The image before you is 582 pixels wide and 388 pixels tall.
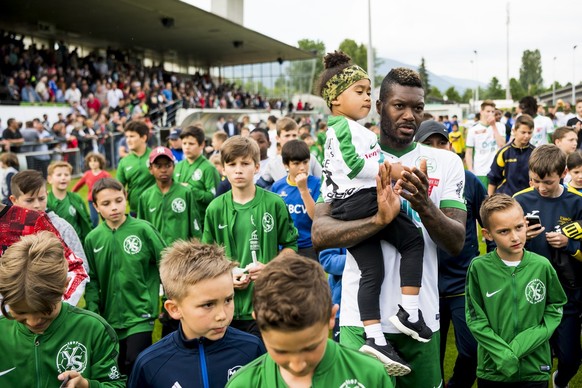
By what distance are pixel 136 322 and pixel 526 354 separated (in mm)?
3013

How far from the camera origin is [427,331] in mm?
2910

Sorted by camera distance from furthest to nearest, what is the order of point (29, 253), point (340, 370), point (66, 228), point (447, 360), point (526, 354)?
1. point (447, 360)
2. point (66, 228)
3. point (526, 354)
4. point (29, 253)
5. point (340, 370)

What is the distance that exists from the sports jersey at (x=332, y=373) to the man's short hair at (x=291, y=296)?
7.7 inches

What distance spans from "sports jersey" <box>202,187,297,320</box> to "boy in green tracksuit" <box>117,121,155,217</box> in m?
3.28

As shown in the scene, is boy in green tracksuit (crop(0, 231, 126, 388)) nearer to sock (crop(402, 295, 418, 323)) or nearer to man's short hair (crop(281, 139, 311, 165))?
sock (crop(402, 295, 418, 323))

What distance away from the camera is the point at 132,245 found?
508cm

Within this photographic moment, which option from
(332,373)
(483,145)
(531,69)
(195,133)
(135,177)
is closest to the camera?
(332,373)

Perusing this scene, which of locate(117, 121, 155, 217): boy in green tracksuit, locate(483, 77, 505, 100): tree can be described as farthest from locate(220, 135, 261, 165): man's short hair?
locate(483, 77, 505, 100): tree

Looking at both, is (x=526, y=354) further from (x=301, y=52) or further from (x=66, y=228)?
(x=301, y=52)

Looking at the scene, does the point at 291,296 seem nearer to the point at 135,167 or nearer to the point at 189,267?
the point at 189,267

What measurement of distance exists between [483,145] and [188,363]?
9683mm

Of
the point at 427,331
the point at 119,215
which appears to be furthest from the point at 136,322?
the point at 427,331

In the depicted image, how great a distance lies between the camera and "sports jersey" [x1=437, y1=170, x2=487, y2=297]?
4.64 meters

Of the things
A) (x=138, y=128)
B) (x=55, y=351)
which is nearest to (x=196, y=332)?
(x=55, y=351)
